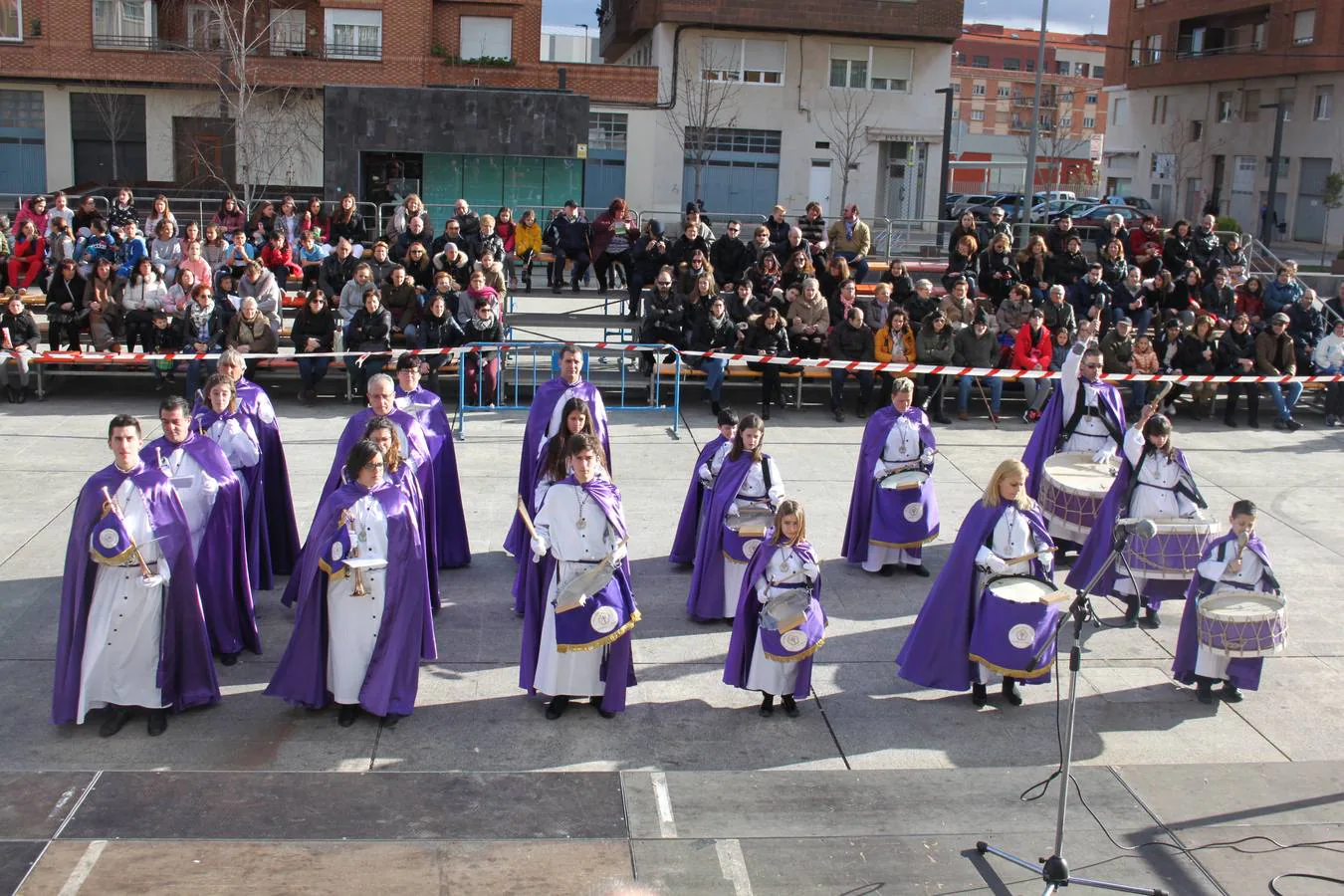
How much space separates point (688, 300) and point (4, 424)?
839cm

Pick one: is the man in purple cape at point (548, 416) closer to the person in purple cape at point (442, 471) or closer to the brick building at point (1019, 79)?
the person in purple cape at point (442, 471)

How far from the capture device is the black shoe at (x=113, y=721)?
27.0ft

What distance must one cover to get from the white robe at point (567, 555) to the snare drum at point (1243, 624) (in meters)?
3.90

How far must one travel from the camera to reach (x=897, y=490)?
37.4 ft

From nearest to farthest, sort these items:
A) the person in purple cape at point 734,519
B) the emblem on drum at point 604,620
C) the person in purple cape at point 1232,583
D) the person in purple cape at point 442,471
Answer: the emblem on drum at point 604,620 < the person in purple cape at point 1232,583 < the person in purple cape at point 734,519 < the person in purple cape at point 442,471

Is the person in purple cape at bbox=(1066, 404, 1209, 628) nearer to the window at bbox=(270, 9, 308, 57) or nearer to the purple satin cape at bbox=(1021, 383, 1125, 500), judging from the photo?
the purple satin cape at bbox=(1021, 383, 1125, 500)

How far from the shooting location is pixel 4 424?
15844 millimetres

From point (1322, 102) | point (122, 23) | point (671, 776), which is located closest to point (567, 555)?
point (671, 776)

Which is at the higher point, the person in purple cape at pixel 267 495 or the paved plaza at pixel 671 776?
the person in purple cape at pixel 267 495

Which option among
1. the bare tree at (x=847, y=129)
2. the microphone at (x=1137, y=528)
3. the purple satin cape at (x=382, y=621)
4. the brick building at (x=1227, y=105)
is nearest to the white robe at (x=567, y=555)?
the purple satin cape at (x=382, y=621)

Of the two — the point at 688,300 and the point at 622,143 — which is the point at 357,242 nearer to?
the point at 688,300

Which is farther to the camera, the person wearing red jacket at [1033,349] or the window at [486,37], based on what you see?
the window at [486,37]

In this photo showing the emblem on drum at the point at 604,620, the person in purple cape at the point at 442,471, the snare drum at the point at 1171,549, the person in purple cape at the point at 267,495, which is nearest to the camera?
the emblem on drum at the point at 604,620

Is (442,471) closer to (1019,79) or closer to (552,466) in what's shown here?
(552,466)
